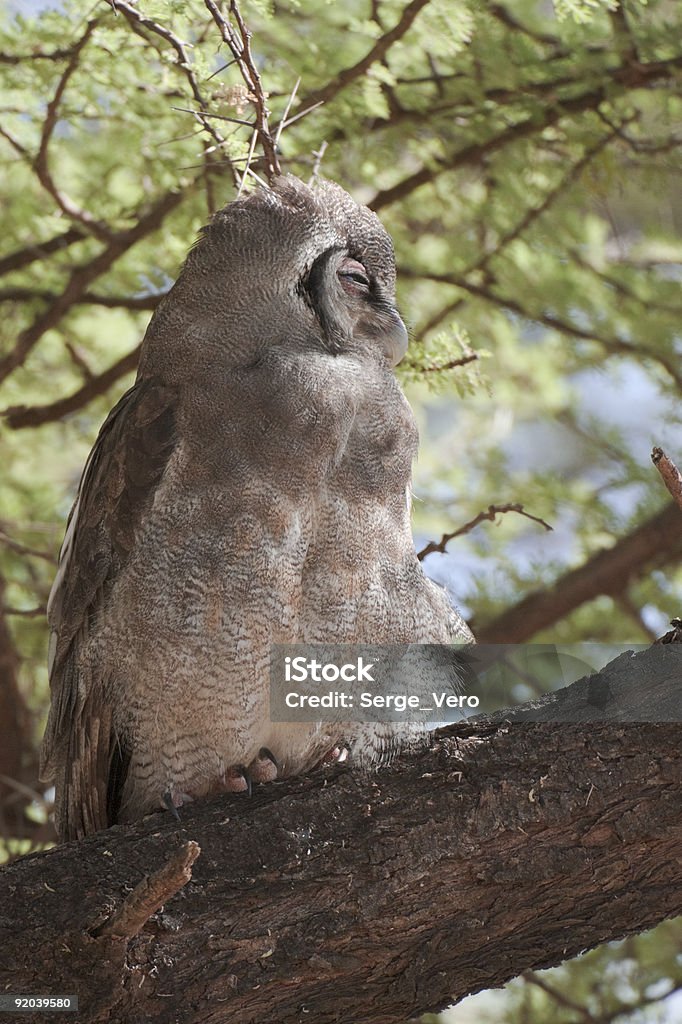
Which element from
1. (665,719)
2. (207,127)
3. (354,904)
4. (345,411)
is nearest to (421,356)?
(345,411)

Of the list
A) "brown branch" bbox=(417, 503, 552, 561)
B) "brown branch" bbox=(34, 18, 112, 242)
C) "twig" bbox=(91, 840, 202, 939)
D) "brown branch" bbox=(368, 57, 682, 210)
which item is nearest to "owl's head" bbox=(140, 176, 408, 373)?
"brown branch" bbox=(417, 503, 552, 561)

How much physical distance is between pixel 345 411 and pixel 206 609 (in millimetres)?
571

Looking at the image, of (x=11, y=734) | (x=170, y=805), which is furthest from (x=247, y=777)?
(x=11, y=734)

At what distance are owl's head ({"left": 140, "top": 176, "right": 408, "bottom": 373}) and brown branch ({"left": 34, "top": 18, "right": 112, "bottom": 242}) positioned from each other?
2.31 ft

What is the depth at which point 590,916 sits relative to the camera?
2508 millimetres

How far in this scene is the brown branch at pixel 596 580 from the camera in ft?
14.5

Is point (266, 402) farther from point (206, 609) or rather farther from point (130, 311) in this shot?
point (130, 311)

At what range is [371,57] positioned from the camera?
10.6 ft

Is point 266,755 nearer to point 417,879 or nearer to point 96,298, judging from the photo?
point 417,879

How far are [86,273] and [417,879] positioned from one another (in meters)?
2.36

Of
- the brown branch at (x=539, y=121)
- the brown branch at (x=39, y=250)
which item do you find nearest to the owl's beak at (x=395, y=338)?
the brown branch at (x=539, y=121)

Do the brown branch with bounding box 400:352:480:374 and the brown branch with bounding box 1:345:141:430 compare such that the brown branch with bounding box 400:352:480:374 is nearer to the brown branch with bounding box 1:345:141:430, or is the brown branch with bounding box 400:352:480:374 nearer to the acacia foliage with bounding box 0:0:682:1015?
the acacia foliage with bounding box 0:0:682:1015

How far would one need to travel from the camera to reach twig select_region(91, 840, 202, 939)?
1.89m

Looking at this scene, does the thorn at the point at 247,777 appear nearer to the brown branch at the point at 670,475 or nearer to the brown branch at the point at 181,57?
the brown branch at the point at 670,475
